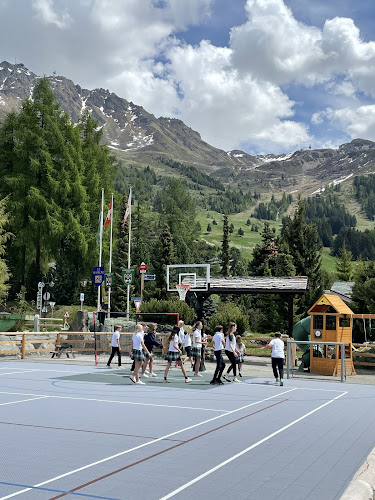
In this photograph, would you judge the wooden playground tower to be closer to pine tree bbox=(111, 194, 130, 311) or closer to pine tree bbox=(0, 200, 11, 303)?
pine tree bbox=(0, 200, 11, 303)

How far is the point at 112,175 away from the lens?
2313 inches

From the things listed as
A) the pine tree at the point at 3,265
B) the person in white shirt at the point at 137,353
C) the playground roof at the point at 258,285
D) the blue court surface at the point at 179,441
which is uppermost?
the pine tree at the point at 3,265

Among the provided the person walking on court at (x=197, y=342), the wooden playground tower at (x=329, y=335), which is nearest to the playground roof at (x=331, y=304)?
the wooden playground tower at (x=329, y=335)

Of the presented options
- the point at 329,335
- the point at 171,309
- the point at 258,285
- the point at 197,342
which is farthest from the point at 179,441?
the point at 171,309

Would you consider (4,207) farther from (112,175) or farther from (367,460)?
(367,460)

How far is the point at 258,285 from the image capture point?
29.6 m

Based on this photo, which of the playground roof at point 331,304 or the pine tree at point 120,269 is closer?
the playground roof at point 331,304

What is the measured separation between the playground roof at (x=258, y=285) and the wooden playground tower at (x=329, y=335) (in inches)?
208

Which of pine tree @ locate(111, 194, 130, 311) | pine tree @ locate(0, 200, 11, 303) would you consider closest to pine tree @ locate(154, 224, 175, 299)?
pine tree @ locate(111, 194, 130, 311)

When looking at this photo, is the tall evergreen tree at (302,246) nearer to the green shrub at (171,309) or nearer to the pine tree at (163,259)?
the pine tree at (163,259)

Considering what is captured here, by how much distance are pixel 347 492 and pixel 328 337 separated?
16465 millimetres

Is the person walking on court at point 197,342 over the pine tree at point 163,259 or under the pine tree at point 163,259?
under

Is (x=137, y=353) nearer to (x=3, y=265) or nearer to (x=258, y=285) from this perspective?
(x=258, y=285)

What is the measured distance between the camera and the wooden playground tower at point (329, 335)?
21.9 m
